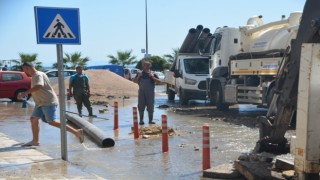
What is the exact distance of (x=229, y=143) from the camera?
1039 centimetres

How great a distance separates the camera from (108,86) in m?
33.5

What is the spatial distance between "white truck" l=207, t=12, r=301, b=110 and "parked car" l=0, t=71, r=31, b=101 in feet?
34.5

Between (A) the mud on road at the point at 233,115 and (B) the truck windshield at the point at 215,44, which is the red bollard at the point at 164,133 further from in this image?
(B) the truck windshield at the point at 215,44

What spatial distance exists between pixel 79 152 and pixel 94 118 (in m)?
6.69

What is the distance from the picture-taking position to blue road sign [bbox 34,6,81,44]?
8039mm

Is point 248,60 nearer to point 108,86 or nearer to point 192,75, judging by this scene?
point 192,75

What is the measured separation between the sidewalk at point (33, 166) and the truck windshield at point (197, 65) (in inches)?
498

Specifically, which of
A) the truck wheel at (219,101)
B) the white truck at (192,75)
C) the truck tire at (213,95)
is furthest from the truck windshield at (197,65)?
the truck wheel at (219,101)

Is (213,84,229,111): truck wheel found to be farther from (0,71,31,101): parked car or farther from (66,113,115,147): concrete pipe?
(0,71,31,101): parked car

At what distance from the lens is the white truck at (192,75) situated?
20922 millimetres

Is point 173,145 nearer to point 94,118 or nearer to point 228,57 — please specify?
point 94,118

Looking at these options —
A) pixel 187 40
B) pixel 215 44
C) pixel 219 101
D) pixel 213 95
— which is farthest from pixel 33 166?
pixel 187 40

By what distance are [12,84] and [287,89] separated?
20.5m

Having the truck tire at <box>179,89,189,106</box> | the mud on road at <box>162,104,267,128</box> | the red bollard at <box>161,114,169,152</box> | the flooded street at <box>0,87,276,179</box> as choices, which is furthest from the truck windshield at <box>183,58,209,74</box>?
the red bollard at <box>161,114,169,152</box>
